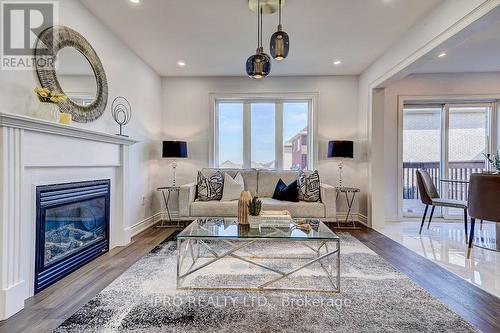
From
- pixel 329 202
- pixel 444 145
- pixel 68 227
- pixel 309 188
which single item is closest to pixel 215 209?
pixel 309 188

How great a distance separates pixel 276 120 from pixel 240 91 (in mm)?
842

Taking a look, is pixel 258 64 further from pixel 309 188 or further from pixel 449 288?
pixel 449 288

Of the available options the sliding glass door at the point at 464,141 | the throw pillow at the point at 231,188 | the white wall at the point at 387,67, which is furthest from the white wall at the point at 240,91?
the sliding glass door at the point at 464,141

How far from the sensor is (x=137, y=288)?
2.11 m

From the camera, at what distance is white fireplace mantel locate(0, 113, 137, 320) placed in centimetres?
176

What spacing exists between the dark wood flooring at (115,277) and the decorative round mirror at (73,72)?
147 cm

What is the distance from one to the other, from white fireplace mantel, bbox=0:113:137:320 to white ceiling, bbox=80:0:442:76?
1.40 metres

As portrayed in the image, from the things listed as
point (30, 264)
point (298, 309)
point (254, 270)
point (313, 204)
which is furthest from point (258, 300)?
point (313, 204)

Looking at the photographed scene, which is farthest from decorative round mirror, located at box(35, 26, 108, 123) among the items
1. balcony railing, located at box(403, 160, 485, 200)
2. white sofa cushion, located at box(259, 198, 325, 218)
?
balcony railing, located at box(403, 160, 485, 200)

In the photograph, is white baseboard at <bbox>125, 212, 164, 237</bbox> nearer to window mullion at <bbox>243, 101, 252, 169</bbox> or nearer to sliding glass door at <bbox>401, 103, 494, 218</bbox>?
window mullion at <bbox>243, 101, 252, 169</bbox>

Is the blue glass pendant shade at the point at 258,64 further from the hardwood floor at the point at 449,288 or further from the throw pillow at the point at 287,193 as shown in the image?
the hardwood floor at the point at 449,288

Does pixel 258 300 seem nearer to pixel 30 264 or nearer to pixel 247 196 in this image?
pixel 247 196

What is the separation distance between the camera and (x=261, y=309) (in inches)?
71.6

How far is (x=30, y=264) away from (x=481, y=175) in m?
4.33
